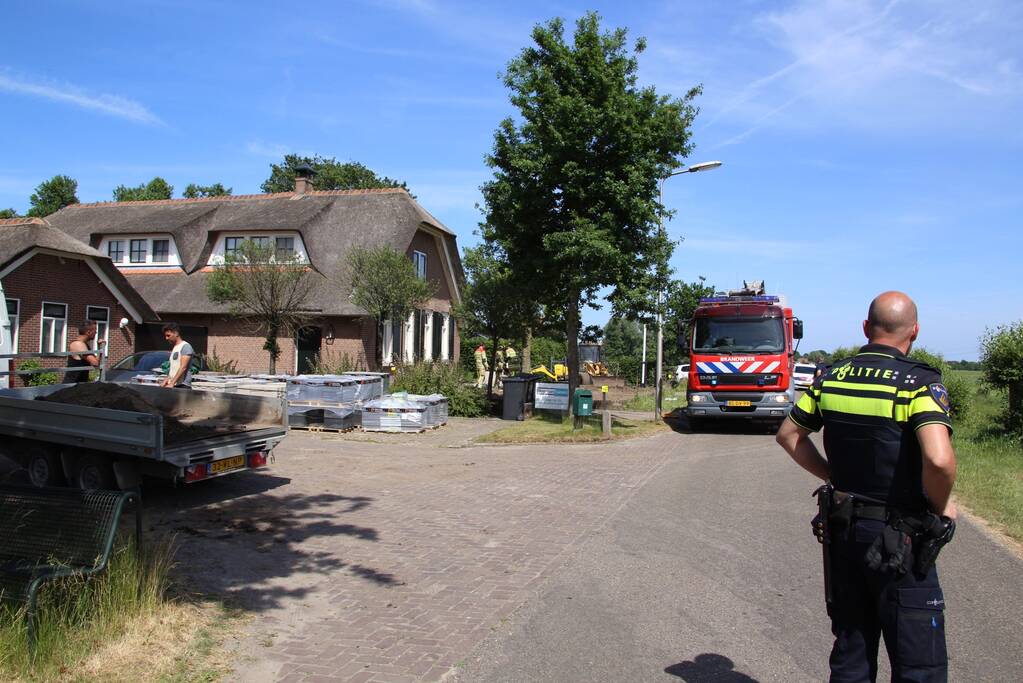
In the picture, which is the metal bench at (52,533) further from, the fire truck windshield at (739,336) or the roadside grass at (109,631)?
the fire truck windshield at (739,336)

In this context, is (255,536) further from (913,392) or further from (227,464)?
(913,392)

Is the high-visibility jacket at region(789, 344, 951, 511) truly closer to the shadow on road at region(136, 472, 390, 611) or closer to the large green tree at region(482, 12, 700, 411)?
the shadow on road at region(136, 472, 390, 611)

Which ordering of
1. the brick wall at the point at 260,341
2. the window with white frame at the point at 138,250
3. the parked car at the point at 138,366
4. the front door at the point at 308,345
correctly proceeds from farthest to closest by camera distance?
the window with white frame at the point at 138,250
the front door at the point at 308,345
the brick wall at the point at 260,341
the parked car at the point at 138,366

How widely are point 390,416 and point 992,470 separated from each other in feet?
34.9

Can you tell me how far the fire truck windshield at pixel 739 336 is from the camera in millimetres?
17109

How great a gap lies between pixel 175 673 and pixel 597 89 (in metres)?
15.1

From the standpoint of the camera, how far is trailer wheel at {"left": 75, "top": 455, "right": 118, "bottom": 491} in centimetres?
801

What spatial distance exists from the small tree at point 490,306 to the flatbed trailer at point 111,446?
12.9 meters

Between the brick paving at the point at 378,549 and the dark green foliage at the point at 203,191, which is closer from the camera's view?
the brick paving at the point at 378,549

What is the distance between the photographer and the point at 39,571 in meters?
4.30

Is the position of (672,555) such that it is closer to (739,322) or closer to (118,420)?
(118,420)

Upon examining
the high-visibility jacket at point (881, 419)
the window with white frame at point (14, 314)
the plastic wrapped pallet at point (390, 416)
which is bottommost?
the plastic wrapped pallet at point (390, 416)

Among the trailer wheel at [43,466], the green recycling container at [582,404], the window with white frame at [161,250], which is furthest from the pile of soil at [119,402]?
the window with white frame at [161,250]

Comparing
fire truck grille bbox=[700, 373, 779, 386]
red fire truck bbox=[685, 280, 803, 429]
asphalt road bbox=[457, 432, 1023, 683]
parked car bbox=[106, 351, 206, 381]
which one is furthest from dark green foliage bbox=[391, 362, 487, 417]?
asphalt road bbox=[457, 432, 1023, 683]
